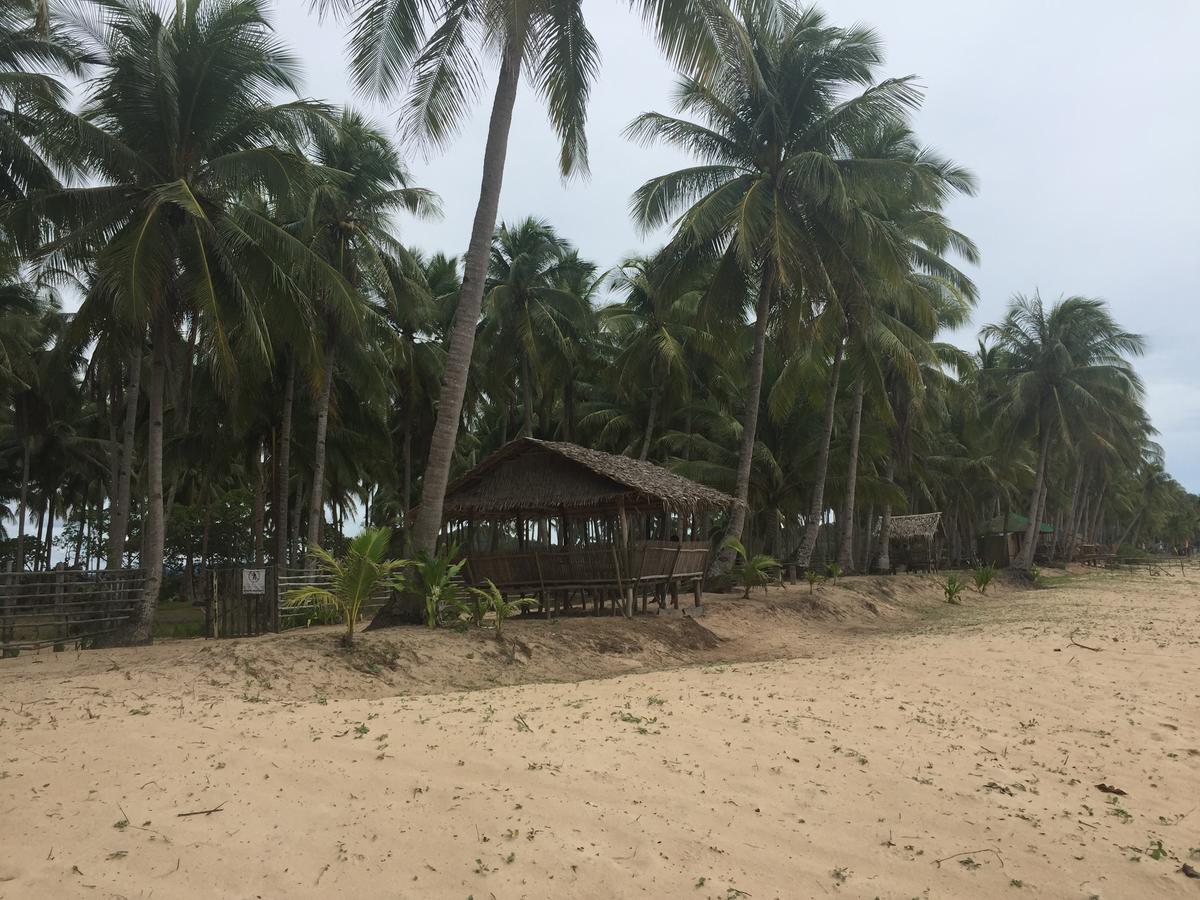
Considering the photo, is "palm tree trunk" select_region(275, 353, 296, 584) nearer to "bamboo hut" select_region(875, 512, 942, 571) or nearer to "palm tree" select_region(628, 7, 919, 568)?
"palm tree" select_region(628, 7, 919, 568)

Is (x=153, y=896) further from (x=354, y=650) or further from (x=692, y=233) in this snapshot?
(x=692, y=233)

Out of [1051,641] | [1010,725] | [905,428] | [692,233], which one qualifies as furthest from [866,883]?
[905,428]

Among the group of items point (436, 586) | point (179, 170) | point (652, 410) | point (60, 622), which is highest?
point (179, 170)

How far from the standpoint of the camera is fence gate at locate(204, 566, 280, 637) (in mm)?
12720

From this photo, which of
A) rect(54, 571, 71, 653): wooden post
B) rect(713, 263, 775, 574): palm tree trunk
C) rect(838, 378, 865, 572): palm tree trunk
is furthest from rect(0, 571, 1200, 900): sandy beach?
rect(838, 378, 865, 572): palm tree trunk

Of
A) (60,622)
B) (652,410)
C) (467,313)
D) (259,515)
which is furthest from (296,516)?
(467,313)

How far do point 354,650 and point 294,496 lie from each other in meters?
28.3

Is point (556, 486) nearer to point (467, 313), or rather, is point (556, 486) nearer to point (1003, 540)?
point (467, 313)

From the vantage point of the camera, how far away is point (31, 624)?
1141 centimetres

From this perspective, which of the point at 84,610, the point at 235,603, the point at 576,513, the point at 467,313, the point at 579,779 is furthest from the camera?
the point at 576,513

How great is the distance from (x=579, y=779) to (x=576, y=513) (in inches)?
416

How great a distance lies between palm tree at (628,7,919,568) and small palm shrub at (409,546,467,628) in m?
8.27

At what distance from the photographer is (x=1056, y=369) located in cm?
3388

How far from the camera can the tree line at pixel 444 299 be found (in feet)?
41.8
